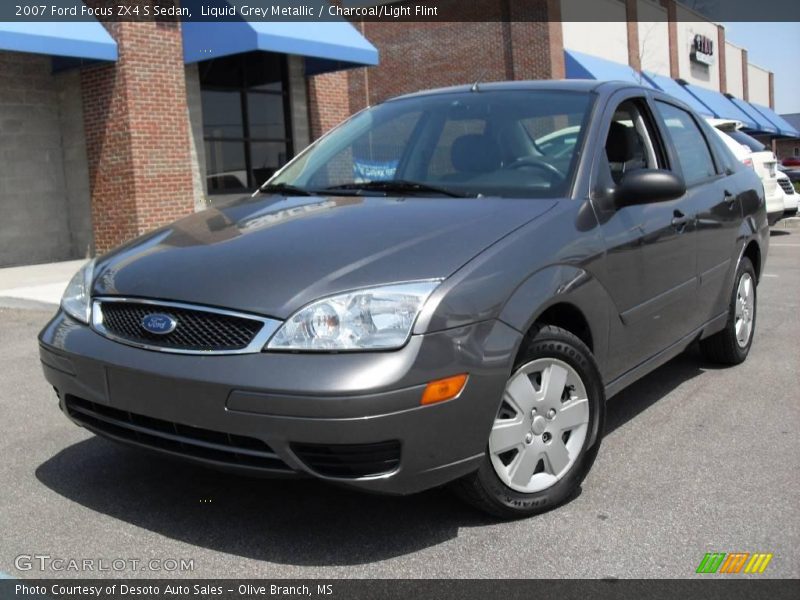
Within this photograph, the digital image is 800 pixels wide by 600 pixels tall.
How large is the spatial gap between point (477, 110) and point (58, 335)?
217cm

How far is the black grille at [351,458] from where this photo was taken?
273cm

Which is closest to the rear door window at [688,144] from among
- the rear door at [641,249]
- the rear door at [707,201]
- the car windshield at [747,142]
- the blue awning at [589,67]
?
the rear door at [707,201]

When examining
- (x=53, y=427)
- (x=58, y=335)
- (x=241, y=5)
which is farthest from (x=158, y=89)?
(x=58, y=335)

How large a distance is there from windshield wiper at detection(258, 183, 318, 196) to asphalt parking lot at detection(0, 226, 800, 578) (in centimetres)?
132

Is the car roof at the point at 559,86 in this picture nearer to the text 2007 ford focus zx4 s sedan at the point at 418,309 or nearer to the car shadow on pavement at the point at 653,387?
the text 2007 ford focus zx4 s sedan at the point at 418,309

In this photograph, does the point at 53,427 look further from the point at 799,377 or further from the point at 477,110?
the point at 799,377

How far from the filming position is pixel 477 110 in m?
4.21

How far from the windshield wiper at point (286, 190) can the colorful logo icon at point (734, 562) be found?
2235mm

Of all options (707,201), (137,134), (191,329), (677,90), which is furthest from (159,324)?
(677,90)

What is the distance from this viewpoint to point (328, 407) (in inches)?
104

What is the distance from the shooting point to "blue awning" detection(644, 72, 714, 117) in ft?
97.8

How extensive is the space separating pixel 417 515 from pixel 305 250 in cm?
109

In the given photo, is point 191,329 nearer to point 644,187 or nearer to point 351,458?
point 351,458

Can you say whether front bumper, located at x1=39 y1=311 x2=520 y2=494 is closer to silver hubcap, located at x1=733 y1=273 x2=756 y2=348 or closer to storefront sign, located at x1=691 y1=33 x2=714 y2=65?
silver hubcap, located at x1=733 y1=273 x2=756 y2=348
